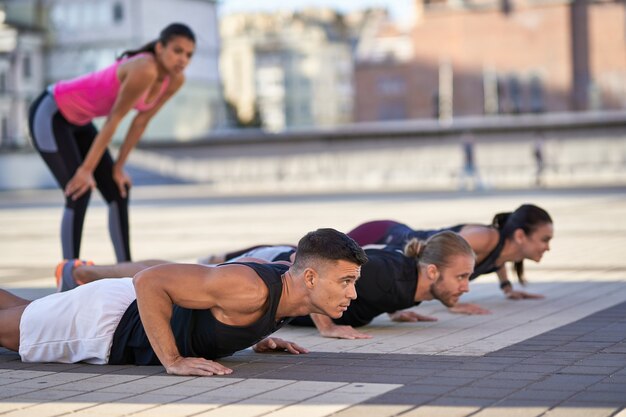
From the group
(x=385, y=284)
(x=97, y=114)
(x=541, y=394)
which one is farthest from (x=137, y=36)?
(x=541, y=394)

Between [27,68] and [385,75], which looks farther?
[385,75]

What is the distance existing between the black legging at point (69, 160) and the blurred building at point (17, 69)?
237 ft

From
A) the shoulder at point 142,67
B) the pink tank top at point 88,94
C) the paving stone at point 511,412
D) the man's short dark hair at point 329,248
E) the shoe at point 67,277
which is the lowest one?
the paving stone at point 511,412

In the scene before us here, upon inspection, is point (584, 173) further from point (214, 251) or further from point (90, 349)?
point (90, 349)

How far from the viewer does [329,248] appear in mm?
5656

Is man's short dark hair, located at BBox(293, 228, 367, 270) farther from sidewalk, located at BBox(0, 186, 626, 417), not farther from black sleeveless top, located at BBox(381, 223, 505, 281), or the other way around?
black sleeveless top, located at BBox(381, 223, 505, 281)

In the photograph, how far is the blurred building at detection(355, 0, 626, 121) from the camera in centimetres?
7650

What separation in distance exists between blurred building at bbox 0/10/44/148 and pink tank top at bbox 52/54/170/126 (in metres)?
72.5

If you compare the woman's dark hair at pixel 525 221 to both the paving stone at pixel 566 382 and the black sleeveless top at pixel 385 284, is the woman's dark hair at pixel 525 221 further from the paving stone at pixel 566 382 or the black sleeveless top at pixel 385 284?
the paving stone at pixel 566 382

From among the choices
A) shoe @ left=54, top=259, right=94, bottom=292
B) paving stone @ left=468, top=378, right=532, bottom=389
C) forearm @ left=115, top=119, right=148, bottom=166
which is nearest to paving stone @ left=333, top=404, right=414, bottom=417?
paving stone @ left=468, top=378, right=532, bottom=389

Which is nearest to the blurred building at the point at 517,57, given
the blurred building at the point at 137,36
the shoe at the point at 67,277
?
the blurred building at the point at 137,36

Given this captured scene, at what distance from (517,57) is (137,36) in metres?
24.3

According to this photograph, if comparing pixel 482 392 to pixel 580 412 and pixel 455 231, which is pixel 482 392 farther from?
pixel 455 231

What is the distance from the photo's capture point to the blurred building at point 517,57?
251 feet
